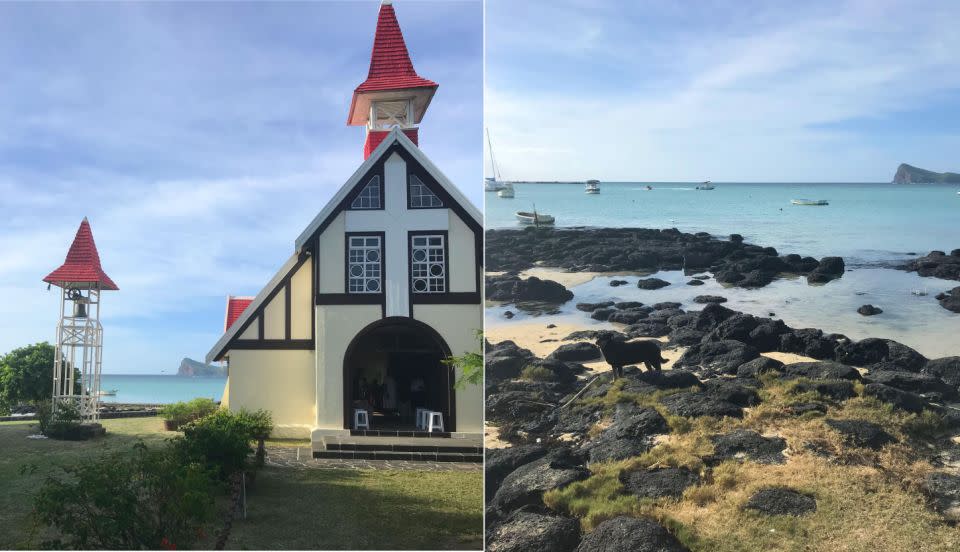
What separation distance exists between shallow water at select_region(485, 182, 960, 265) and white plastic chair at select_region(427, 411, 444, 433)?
4549 mm

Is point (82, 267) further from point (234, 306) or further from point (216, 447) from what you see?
point (216, 447)

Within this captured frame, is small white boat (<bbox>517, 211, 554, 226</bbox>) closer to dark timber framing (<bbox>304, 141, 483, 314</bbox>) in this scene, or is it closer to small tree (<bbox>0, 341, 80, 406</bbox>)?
dark timber framing (<bbox>304, 141, 483, 314</bbox>)

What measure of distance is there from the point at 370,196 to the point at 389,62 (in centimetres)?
318

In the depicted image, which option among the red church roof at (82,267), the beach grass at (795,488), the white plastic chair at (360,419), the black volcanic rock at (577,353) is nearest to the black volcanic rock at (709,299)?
the beach grass at (795,488)

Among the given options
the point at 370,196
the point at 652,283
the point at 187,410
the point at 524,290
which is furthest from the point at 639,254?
the point at 187,410

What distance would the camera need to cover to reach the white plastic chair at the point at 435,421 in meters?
10.5

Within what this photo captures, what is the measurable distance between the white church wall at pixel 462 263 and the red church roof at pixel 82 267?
449 centimetres

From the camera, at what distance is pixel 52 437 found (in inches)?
403

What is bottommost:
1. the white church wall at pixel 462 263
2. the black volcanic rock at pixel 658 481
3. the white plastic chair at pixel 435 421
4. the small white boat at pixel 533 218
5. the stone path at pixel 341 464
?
the stone path at pixel 341 464

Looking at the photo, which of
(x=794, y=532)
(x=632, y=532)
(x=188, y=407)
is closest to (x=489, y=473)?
(x=632, y=532)

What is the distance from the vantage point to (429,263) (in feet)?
34.8

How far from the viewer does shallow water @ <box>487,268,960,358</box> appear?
20.1 ft

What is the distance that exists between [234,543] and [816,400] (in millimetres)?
4705

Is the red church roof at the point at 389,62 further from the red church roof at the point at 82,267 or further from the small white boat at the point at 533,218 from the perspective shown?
the small white boat at the point at 533,218
